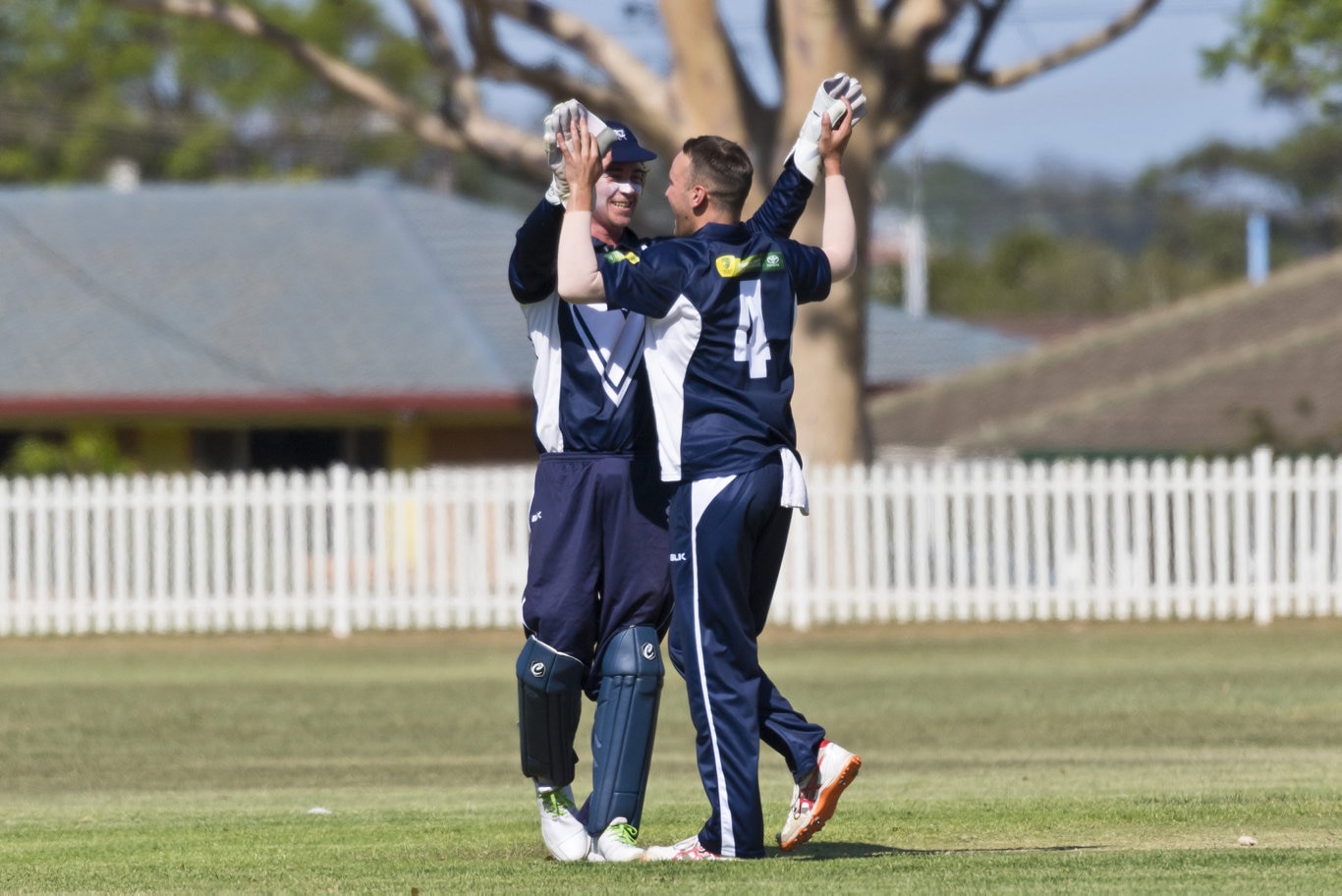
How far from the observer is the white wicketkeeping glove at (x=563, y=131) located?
609cm

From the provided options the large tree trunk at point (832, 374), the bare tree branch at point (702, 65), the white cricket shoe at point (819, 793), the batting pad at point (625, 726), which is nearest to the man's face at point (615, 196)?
the batting pad at point (625, 726)

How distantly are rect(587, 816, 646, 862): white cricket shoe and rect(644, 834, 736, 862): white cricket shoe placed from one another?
0.04 meters

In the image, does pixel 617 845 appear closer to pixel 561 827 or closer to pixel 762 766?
pixel 561 827

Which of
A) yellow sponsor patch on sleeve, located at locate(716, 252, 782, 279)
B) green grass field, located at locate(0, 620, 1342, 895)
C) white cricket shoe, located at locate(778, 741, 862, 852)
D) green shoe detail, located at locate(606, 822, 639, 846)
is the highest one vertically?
yellow sponsor patch on sleeve, located at locate(716, 252, 782, 279)

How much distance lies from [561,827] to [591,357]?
1399mm

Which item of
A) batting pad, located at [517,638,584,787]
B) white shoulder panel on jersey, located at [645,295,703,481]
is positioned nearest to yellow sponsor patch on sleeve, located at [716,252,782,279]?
white shoulder panel on jersey, located at [645,295,703,481]

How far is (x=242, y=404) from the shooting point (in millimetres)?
25438

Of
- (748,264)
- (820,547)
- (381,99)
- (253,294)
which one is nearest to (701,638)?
(748,264)

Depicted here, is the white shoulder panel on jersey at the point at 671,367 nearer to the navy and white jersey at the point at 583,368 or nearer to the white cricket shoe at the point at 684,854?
the navy and white jersey at the point at 583,368

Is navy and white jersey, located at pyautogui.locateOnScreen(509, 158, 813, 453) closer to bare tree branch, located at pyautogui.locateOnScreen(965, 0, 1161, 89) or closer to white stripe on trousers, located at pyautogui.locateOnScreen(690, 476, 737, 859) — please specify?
white stripe on trousers, located at pyautogui.locateOnScreen(690, 476, 737, 859)

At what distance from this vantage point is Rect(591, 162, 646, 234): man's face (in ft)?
21.4

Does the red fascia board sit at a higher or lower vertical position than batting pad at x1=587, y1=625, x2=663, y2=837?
higher

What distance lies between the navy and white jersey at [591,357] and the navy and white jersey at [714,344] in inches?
8.9

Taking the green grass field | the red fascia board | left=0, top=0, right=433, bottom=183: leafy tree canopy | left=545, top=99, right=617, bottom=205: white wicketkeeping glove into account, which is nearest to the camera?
the green grass field
